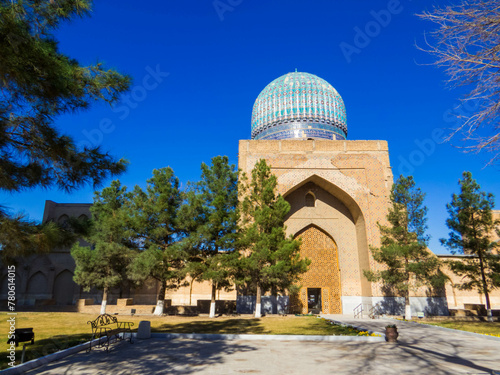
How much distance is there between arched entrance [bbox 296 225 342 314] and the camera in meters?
17.9

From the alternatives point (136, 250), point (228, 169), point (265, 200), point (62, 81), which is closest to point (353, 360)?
point (62, 81)

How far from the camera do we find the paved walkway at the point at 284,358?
17.3 feet

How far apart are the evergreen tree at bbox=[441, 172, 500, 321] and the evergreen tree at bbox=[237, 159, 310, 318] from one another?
738 centimetres

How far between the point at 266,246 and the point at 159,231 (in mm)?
5036

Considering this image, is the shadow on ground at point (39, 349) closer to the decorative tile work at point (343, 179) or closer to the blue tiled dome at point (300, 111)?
the decorative tile work at point (343, 179)

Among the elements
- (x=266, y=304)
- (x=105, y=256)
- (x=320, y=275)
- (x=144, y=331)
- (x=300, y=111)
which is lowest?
(x=144, y=331)

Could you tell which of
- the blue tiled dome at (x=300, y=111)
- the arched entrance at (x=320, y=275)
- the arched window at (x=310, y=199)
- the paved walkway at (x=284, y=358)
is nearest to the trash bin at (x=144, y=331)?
the paved walkway at (x=284, y=358)

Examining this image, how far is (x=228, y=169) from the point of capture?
1642 cm

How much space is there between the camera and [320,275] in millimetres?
18297

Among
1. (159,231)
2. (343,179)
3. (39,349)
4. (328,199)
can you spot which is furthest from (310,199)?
(39,349)

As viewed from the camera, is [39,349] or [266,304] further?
[266,304]

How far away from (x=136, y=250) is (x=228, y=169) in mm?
6092

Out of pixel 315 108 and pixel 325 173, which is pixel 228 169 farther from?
pixel 315 108

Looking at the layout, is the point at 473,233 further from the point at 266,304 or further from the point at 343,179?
the point at 266,304
